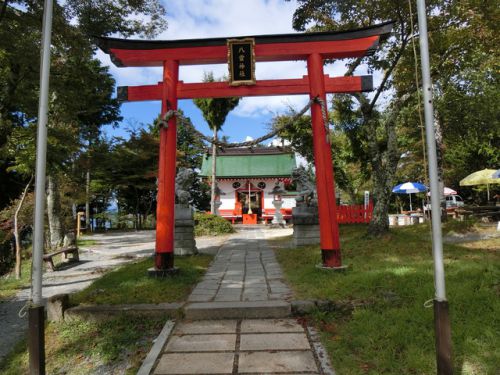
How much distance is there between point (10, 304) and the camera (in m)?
6.12

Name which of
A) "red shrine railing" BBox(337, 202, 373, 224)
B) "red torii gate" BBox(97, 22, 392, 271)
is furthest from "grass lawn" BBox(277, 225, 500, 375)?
"red shrine railing" BBox(337, 202, 373, 224)

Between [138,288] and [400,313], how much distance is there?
364 centimetres

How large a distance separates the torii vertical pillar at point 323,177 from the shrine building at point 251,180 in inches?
721

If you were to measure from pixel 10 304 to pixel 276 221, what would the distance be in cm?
1696

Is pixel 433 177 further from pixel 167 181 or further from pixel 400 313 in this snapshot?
pixel 167 181

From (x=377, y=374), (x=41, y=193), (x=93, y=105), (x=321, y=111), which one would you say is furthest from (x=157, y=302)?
(x=93, y=105)

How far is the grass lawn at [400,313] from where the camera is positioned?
315cm

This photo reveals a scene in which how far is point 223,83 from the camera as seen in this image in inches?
264

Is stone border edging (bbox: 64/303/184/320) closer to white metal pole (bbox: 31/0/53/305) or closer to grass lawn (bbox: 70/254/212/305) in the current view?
grass lawn (bbox: 70/254/212/305)

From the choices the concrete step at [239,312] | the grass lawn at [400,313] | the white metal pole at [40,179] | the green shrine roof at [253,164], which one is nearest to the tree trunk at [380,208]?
the grass lawn at [400,313]

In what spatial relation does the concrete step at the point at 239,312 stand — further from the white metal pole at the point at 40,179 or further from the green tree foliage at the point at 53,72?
the green tree foliage at the point at 53,72

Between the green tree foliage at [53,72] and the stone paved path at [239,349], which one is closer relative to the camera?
the stone paved path at [239,349]

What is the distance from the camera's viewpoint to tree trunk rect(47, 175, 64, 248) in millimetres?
11367

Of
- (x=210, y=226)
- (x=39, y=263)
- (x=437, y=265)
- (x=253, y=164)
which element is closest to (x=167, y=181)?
(x=39, y=263)
